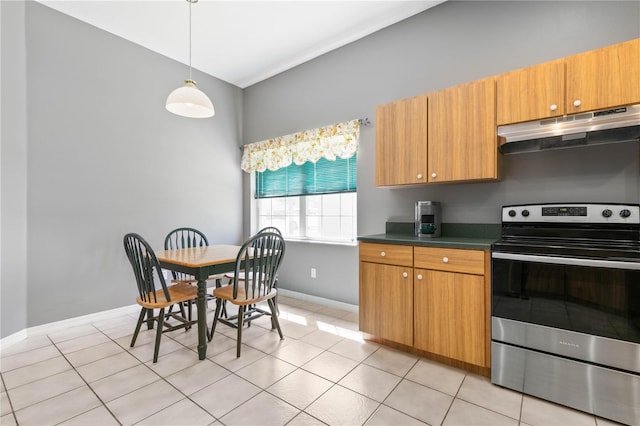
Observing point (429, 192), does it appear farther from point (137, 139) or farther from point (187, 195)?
point (137, 139)

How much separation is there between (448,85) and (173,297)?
3007mm

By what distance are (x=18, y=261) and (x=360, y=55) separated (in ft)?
12.7

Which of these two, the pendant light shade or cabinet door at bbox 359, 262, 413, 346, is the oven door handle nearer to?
cabinet door at bbox 359, 262, 413, 346

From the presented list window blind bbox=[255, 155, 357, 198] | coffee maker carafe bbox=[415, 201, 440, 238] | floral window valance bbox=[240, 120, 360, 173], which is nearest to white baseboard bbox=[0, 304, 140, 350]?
window blind bbox=[255, 155, 357, 198]

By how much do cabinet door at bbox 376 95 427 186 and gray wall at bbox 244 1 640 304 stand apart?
1.17 feet

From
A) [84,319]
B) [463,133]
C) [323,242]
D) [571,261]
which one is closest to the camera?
[571,261]

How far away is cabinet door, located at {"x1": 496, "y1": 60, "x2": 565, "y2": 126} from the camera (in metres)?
1.87

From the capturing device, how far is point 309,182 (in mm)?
3840

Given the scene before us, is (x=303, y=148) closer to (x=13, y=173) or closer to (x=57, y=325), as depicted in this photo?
(x=13, y=173)

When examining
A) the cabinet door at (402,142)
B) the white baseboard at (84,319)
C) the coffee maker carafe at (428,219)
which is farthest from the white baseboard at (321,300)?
the cabinet door at (402,142)

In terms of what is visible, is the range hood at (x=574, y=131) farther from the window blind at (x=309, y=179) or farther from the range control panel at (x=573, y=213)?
the window blind at (x=309, y=179)

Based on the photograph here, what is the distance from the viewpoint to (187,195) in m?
3.90

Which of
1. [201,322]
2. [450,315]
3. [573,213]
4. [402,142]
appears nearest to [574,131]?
[573,213]

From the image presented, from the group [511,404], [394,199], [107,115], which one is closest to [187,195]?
[107,115]
